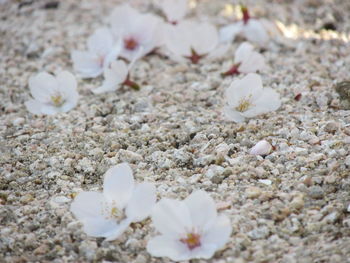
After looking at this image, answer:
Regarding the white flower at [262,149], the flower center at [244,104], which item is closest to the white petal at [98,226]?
the white flower at [262,149]

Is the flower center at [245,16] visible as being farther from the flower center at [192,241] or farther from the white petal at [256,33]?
the flower center at [192,241]

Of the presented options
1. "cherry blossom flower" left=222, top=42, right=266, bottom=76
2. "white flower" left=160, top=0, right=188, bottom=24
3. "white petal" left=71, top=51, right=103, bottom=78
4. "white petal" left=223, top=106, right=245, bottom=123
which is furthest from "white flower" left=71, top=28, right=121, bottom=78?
"white petal" left=223, top=106, right=245, bottom=123

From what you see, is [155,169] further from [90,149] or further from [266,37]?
[266,37]

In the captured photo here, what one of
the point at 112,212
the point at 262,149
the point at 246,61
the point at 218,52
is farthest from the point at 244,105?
the point at 112,212

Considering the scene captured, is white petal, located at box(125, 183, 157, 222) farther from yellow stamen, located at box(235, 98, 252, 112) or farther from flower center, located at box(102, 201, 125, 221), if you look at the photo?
yellow stamen, located at box(235, 98, 252, 112)

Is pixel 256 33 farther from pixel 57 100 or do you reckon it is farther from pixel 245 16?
pixel 57 100
